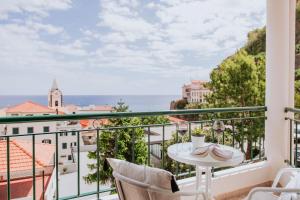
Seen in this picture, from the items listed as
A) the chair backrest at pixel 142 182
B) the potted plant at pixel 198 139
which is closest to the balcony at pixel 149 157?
the potted plant at pixel 198 139

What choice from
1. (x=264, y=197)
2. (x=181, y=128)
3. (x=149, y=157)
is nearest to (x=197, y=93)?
(x=149, y=157)

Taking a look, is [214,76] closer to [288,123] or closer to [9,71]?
[288,123]

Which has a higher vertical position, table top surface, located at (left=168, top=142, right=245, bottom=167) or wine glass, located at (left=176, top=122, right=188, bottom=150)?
wine glass, located at (left=176, top=122, right=188, bottom=150)

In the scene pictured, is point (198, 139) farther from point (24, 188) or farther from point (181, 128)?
point (24, 188)

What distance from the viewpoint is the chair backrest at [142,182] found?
4.08ft

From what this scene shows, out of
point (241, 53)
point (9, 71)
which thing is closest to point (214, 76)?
point (241, 53)

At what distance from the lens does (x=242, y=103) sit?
14.2 meters

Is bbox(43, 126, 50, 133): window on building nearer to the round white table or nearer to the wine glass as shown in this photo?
the round white table

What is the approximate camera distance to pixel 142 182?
1.30 meters

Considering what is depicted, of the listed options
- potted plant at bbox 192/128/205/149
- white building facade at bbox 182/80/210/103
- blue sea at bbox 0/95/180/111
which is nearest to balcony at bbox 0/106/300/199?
potted plant at bbox 192/128/205/149

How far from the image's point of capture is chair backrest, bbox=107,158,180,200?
4.08 ft

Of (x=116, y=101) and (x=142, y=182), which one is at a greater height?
(x=116, y=101)

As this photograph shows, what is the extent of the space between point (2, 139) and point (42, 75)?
1882cm

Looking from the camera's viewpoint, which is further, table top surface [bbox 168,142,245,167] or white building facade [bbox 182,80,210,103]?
white building facade [bbox 182,80,210,103]
